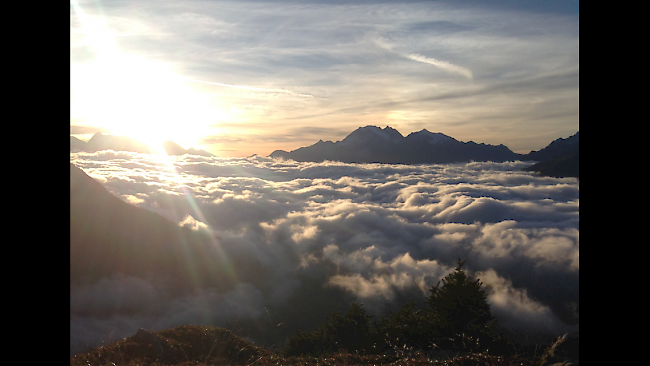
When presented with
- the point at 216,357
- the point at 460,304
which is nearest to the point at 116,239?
the point at 460,304

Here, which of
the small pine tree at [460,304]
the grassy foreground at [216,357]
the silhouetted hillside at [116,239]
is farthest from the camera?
the silhouetted hillside at [116,239]

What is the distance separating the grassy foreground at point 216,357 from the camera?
9.16 meters

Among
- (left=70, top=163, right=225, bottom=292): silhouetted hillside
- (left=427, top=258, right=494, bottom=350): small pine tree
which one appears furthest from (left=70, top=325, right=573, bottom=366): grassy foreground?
(left=70, top=163, right=225, bottom=292): silhouetted hillside

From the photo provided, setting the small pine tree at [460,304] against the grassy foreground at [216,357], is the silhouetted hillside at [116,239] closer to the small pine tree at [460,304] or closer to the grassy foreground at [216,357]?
the grassy foreground at [216,357]

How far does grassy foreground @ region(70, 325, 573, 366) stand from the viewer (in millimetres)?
9156

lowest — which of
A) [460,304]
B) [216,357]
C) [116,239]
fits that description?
[116,239]

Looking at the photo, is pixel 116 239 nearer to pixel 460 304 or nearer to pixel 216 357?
pixel 460 304

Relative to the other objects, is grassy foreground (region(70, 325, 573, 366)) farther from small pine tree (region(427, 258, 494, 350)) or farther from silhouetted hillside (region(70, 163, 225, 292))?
silhouetted hillside (region(70, 163, 225, 292))

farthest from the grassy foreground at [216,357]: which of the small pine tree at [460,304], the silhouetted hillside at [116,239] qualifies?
the silhouetted hillside at [116,239]

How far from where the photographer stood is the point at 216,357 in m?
12.0

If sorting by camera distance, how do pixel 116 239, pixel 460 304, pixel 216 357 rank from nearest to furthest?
pixel 216 357
pixel 460 304
pixel 116 239
